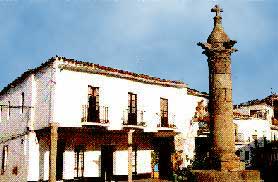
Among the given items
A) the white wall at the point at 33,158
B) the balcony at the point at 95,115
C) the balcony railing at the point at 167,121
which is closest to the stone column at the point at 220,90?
the balcony at the point at 95,115

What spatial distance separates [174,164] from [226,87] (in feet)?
61.1

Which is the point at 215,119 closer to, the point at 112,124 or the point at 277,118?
the point at 112,124

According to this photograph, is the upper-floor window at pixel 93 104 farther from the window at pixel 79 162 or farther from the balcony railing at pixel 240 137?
the balcony railing at pixel 240 137

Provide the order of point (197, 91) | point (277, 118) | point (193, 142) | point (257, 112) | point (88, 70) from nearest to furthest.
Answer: point (88, 70) < point (193, 142) < point (197, 91) < point (257, 112) < point (277, 118)

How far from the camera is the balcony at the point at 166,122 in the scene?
26161mm

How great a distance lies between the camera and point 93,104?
23.0 m

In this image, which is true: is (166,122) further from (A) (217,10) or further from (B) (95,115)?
(A) (217,10)

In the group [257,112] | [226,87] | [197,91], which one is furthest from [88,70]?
[257,112]

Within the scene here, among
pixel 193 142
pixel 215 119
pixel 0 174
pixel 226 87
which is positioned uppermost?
pixel 226 87

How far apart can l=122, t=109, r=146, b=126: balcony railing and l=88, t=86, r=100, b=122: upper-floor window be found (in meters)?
2.28

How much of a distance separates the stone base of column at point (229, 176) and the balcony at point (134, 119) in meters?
15.6

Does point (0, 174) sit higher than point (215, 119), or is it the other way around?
point (215, 119)

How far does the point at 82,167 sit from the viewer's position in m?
23.0

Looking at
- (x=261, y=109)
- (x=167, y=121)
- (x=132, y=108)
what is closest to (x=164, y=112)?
(x=167, y=121)
